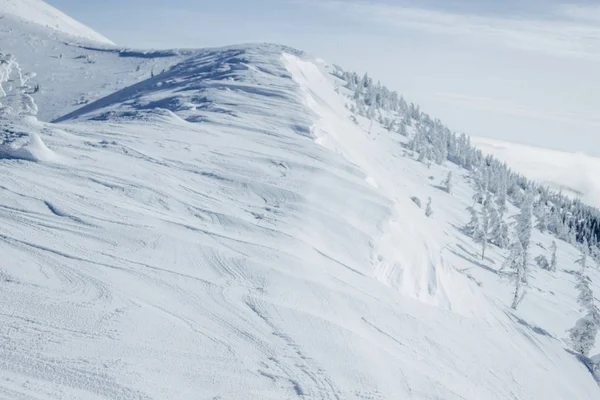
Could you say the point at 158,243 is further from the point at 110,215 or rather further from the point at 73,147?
the point at 73,147

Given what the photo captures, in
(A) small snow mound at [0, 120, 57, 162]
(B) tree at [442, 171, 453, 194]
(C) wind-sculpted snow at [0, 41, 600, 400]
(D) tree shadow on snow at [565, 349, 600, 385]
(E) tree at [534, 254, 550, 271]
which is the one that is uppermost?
(A) small snow mound at [0, 120, 57, 162]

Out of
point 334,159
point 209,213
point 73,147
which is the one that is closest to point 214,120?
point 334,159

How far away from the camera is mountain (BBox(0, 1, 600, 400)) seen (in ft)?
22.9

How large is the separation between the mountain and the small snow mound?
6 centimetres

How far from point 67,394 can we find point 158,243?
4.57 m

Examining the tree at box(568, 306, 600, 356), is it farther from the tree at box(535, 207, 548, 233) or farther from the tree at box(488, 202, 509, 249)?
the tree at box(535, 207, 548, 233)

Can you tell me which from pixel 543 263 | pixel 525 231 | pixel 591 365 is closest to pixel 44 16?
pixel 525 231

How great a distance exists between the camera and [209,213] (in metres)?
12.4

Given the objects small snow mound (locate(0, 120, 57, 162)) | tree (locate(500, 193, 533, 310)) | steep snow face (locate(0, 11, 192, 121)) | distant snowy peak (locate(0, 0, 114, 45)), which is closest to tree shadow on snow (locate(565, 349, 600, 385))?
tree (locate(500, 193, 533, 310))

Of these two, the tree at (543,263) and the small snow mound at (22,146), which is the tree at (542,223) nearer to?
the tree at (543,263)

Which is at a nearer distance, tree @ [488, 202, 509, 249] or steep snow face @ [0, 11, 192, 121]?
steep snow face @ [0, 11, 192, 121]

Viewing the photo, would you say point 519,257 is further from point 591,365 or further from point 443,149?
point 443,149

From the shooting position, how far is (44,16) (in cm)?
9038

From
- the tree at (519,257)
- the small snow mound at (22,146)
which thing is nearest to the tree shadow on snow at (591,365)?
the tree at (519,257)
